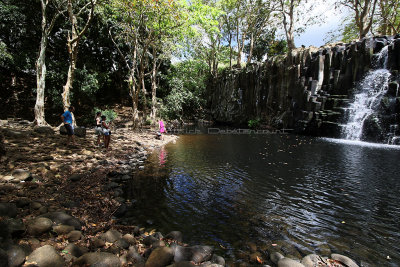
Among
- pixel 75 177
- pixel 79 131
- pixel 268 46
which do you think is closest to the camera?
pixel 75 177

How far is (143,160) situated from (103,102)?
89.8ft

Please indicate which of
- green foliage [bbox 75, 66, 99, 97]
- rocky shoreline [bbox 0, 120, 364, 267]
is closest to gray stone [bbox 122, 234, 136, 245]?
rocky shoreline [bbox 0, 120, 364, 267]

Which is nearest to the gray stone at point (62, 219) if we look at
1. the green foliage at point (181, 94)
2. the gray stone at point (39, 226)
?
→ the gray stone at point (39, 226)

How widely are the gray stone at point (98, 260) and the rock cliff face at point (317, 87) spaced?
2311 cm

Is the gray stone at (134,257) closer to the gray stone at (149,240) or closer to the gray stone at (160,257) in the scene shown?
the gray stone at (160,257)

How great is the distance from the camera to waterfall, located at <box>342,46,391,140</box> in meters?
19.8

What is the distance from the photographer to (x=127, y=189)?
7.17m

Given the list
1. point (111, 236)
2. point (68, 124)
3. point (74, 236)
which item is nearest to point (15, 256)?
point (74, 236)

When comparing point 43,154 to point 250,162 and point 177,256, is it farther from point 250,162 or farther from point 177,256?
point 250,162

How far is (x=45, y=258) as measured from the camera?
2.84 meters

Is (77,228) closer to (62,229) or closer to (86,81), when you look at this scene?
(62,229)

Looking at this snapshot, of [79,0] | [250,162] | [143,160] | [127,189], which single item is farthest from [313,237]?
[79,0]

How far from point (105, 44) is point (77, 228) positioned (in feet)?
98.7

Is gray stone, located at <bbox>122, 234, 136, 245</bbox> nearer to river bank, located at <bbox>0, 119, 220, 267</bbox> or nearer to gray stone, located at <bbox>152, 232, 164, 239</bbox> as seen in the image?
river bank, located at <bbox>0, 119, 220, 267</bbox>
